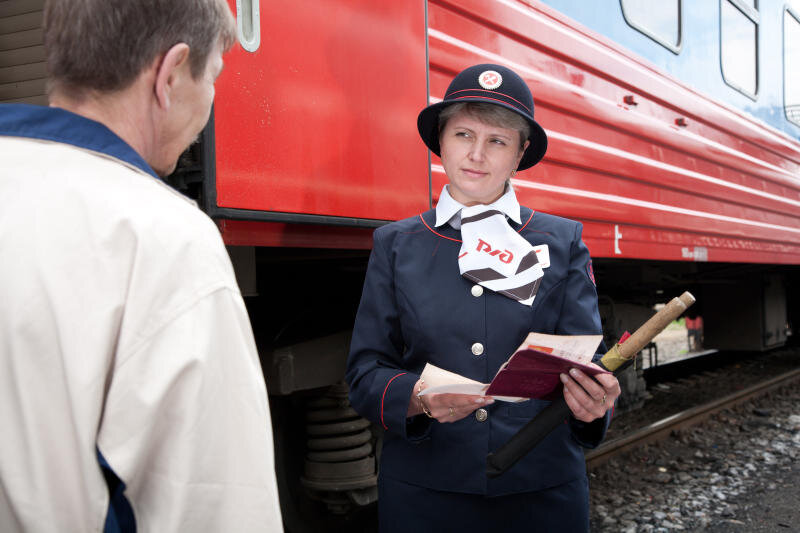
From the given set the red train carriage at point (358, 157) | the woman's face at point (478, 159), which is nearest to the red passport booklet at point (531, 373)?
the woman's face at point (478, 159)

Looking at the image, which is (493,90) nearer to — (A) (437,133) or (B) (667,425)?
(A) (437,133)

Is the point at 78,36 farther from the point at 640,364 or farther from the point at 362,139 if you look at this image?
the point at 640,364

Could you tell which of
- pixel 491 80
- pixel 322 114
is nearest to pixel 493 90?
pixel 491 80

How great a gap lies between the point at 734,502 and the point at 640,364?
5.39 feet

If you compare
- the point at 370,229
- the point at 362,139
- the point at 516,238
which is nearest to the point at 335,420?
the point at 370,229

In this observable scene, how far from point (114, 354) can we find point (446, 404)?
0.82 meters

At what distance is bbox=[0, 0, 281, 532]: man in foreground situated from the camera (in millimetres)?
703

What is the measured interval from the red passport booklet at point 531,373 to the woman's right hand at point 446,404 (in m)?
0.08

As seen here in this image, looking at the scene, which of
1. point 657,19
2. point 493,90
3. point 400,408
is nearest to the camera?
point 400,408

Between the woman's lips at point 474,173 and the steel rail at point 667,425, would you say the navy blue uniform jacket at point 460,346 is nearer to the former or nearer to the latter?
the woman's lips at point 474,173

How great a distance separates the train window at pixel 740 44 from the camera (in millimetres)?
5062

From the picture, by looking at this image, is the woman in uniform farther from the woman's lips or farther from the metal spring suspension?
the metal spring suspension

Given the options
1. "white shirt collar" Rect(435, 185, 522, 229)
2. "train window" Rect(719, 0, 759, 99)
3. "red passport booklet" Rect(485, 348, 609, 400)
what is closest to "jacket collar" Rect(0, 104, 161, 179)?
"red passport booklet" Rect(485, 348, 609, 400)

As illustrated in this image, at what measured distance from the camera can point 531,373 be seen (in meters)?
1.28
